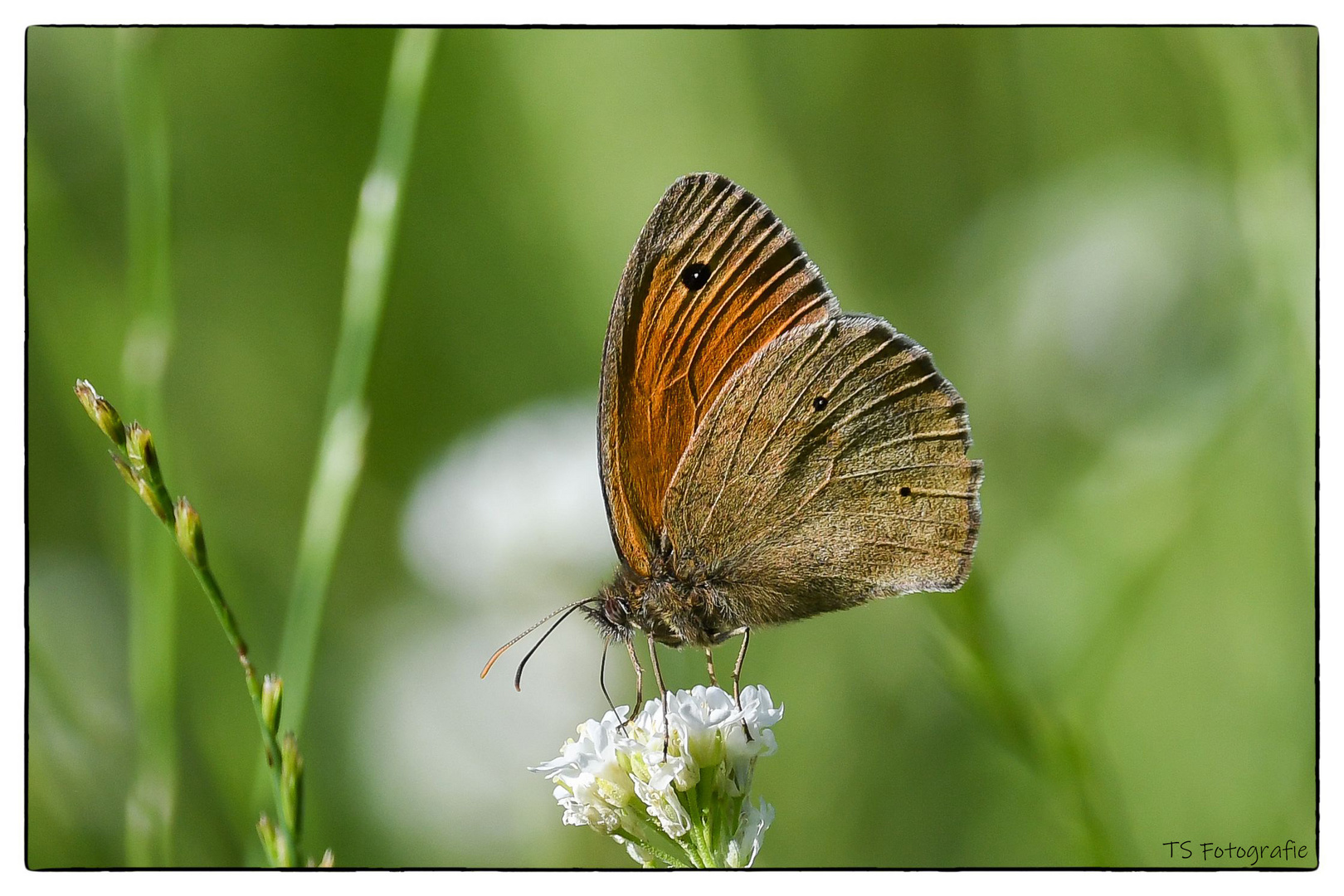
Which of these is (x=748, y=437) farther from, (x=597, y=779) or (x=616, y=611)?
(x=597, y=779)

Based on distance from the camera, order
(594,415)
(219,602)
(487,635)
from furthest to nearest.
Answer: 1. (594,415)
2. (487,635)
3. (219,602)

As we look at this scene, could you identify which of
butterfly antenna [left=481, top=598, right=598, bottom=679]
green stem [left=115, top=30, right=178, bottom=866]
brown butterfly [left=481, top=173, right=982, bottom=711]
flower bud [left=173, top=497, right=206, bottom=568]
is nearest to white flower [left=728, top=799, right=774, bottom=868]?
brown butterfly [left=481, top=173, right=982, bottom=711]

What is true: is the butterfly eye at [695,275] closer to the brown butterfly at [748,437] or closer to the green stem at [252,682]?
the brown butterfly at [748,437]

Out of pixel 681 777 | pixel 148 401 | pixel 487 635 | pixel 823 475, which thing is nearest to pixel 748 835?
pixel 681 777

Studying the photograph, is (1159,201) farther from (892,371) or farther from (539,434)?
(539,434)

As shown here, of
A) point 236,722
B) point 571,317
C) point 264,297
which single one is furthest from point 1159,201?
point 236,722
